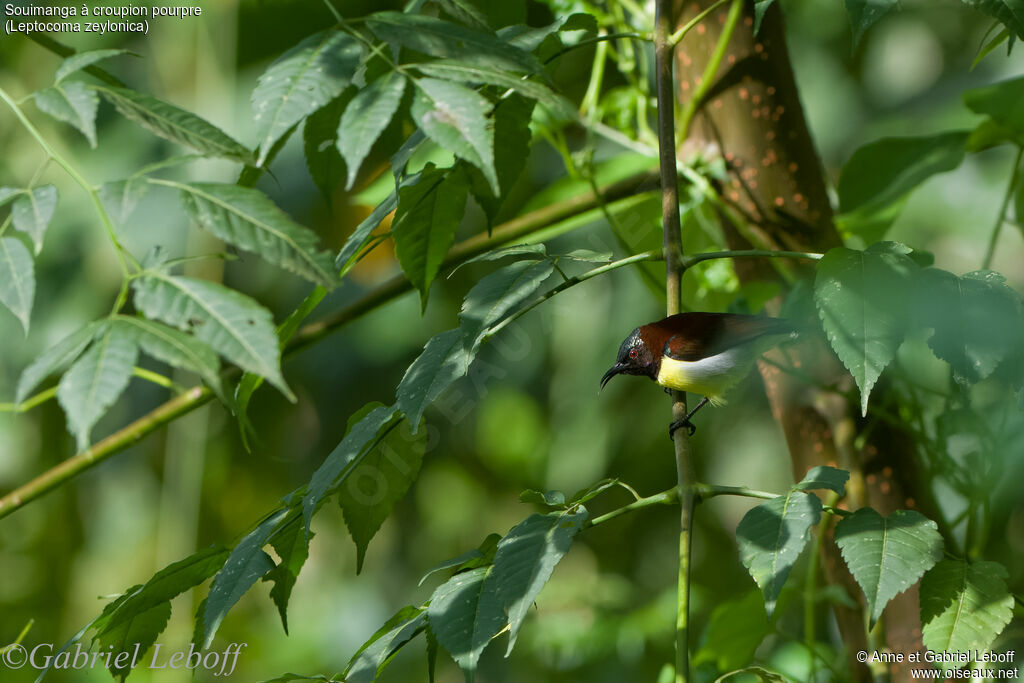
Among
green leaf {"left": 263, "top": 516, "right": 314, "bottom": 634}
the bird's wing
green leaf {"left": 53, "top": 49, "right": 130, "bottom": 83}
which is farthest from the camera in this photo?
the bird's wing

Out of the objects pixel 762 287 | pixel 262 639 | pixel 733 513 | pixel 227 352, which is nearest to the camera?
pixel 227 352

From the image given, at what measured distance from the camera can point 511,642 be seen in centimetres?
45

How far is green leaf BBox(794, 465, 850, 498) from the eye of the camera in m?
0.51

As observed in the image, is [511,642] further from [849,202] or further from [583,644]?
[583,644]

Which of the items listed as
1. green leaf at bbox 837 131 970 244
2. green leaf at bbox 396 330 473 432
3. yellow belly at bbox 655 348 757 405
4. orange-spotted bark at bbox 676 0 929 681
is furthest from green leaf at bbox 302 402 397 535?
green leaf at bbox 837 131 970 244

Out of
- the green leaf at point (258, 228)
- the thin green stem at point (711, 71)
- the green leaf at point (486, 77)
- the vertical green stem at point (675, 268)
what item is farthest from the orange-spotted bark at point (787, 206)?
the green leaf at point (258, 228)

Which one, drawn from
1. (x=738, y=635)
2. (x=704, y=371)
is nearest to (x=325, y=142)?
(x=704, y=371)

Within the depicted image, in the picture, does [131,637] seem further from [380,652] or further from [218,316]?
[218,316]

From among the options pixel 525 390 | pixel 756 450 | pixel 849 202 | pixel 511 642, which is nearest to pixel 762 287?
pixel 849 202

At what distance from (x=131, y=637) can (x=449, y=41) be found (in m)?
0.50

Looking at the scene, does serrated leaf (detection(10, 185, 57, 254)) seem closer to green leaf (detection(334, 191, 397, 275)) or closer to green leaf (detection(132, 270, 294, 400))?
green leaf (detection(132, 270, 294, 400))

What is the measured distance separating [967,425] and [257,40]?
2.04m

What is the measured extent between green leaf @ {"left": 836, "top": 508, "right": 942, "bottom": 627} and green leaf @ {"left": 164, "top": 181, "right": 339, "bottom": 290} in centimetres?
33

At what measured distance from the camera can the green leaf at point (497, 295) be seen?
0.55 metres
